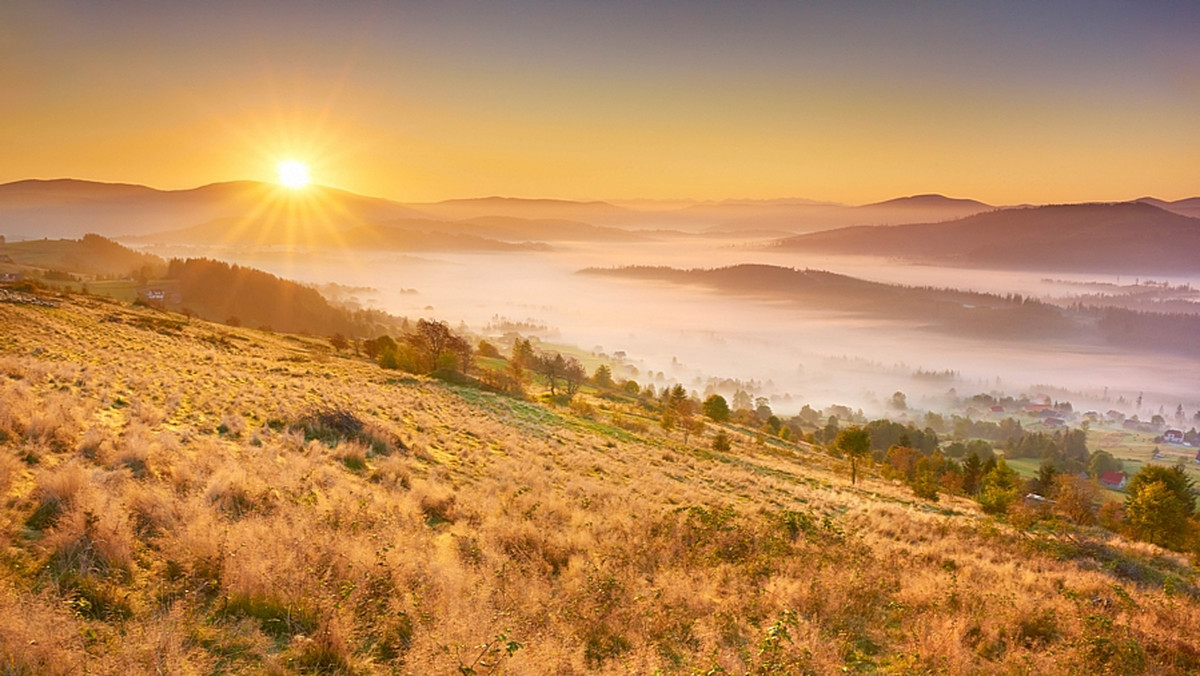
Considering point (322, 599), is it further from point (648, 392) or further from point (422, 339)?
point (648, 392)

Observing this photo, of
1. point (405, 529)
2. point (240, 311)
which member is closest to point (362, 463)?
point (405, 529)

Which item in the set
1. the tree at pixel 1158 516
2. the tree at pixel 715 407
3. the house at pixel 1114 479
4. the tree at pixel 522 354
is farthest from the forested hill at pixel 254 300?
the house at pixel 1114 479

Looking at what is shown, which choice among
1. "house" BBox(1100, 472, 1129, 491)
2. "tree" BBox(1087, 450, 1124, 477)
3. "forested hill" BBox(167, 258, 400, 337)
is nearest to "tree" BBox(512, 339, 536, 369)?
"forested hill" BBox(167, 258, 400, 337)

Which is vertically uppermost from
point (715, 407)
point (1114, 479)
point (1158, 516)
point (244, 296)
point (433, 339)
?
point (244, 296)

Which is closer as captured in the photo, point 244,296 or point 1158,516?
point 1158,516

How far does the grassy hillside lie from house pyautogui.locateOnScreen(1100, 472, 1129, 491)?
441ft

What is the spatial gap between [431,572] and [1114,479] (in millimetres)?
159568

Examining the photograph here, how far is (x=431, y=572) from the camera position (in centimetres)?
766

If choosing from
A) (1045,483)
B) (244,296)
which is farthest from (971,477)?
(244,296)

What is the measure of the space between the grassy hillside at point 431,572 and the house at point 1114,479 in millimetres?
134362

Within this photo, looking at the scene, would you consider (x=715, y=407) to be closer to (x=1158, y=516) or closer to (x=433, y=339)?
(x=433, y=339)

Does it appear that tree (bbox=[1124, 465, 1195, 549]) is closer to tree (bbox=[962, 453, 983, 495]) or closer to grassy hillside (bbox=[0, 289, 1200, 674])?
tree (bbox=[962, 453, 983, 495])

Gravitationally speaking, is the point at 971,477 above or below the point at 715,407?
below

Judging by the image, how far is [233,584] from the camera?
6.44 metres
